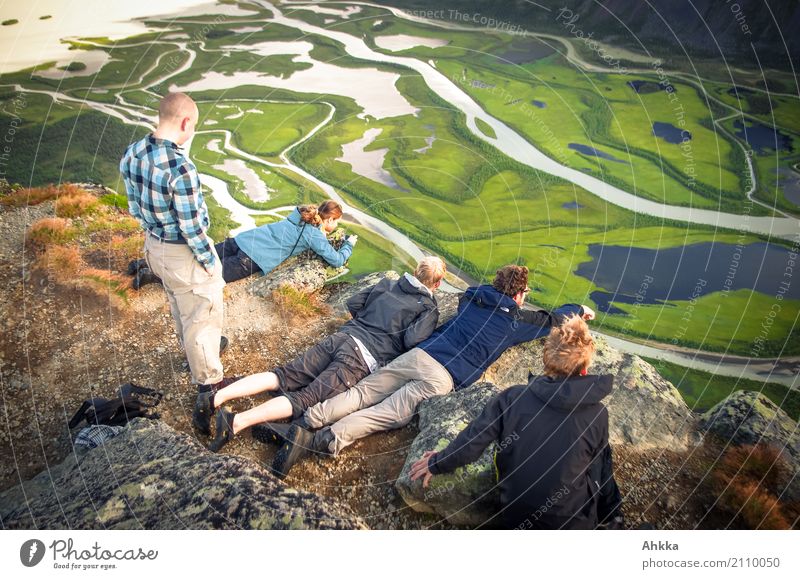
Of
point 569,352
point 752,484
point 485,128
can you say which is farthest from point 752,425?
point 485,128

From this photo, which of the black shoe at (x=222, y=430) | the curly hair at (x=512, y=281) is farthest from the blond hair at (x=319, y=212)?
the black shoe at (x=222, y=430)

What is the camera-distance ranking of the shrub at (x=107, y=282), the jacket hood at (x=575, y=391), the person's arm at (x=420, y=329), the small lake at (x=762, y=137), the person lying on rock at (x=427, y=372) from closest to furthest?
1. the jacket hood at (x=575, y=391)
2. the person lying on rock at (x=427, y=372)
3. the person's arm at (x=420, y=329)
4. the shrub at (x=107, y=282)
5. the small lake at (x=762, y=137)

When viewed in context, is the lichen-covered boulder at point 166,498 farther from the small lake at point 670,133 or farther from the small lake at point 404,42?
the small lake at point 670,133

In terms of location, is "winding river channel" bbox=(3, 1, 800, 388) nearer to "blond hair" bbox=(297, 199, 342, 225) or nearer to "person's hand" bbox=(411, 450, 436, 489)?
"blond hair" bbox=(297, 199, 342, 225)

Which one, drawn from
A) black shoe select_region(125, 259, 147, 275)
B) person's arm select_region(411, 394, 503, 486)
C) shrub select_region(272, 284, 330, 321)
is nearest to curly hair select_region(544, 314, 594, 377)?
person's arm select_region(411, 394, 503, 486)

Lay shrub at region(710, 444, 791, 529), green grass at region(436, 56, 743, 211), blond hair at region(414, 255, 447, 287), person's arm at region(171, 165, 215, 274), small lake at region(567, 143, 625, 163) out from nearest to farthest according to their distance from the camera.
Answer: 1. person's arm at region(171, 165, 215, 274)
2. shrub at region(710, 444, 791, 529)
3. blond hair at region(414, 255, 447, 287)
4. green grass at region(436, 56, 743, 211)
5. small lake at region(567, 143, 625, 163)
